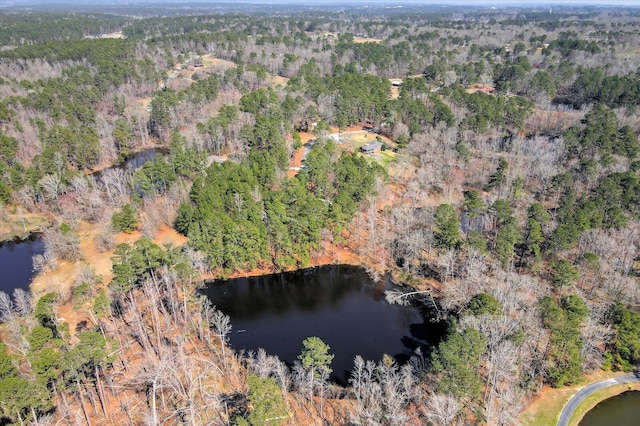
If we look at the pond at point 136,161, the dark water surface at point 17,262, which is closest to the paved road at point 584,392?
the dark water surface at point 17,262

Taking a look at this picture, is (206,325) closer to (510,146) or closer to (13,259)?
(13,259)

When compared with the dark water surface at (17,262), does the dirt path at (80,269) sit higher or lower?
higher

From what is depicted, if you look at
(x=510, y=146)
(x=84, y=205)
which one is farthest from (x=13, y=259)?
(x=510, y=146)

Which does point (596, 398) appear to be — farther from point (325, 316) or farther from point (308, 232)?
point (308, 232)

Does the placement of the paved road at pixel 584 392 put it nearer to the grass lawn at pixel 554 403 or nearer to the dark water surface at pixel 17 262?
the grass lawn at pixel 554 403

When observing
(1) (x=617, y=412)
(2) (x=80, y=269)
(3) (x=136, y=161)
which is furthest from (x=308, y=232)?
(3) (x=136, y=161)

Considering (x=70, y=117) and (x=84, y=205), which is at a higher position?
(x=70, y=117)

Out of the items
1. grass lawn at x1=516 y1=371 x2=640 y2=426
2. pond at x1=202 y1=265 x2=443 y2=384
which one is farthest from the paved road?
pond at x1=202 y1=265 x2=443 y2=384
